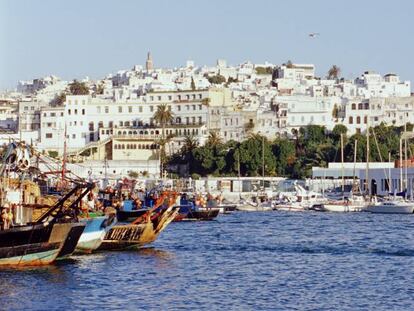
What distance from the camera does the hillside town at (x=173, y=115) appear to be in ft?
479

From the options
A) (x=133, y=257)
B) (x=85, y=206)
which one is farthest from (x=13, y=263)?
(x=85, y=206)

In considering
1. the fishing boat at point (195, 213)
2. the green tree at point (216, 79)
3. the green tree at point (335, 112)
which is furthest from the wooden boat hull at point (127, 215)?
the green tree at point (216, 79)

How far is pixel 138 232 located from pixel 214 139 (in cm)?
8687

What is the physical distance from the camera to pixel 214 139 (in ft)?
456

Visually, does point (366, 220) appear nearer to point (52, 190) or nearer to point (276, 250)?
point (52, 190)

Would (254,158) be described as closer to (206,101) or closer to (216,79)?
(206,101)

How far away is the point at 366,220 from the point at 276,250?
29115 mm

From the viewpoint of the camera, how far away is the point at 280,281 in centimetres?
4159

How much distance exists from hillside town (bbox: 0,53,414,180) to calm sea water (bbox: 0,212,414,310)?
79.2 metres

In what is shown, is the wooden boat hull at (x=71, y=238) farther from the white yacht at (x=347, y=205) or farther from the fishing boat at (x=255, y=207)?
the fishing boat at (x=255, y=207)

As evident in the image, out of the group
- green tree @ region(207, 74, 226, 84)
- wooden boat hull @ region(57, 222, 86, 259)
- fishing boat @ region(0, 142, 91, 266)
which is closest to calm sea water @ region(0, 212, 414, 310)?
wooden boat hull @ region(57, 222, 86, 259)

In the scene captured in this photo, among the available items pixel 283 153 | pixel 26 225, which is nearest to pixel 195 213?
pixel 26 225

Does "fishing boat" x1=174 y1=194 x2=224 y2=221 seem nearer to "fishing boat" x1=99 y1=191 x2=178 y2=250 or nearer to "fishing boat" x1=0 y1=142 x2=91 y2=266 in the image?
"fishing boat" x1=99 y1=191 x2=178 y2=250

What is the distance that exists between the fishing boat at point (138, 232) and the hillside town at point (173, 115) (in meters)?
80.5
